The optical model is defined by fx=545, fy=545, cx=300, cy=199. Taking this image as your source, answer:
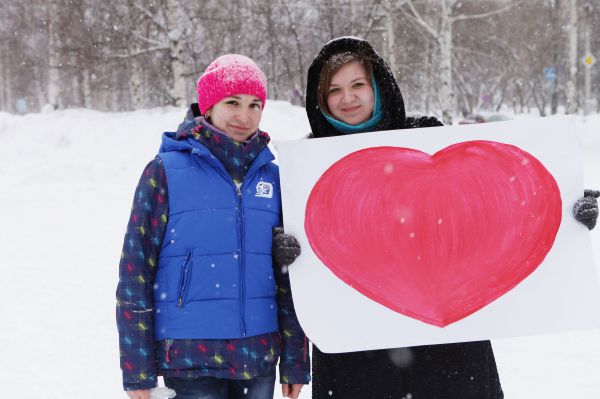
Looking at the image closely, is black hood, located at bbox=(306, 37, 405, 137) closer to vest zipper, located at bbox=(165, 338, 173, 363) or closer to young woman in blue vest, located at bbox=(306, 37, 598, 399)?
young woman in blue vest, located at bbox=(306, 37, 598, 399)

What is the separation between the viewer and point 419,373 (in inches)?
74.5

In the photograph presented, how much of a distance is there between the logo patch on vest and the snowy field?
1.60m

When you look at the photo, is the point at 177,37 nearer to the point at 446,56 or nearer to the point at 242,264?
the point at 446,56

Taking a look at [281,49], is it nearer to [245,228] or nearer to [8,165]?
[8,165]

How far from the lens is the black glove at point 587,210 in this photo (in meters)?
1.76

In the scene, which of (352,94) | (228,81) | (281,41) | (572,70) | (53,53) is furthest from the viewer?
(281,41)

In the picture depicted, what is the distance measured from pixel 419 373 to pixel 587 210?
777mm

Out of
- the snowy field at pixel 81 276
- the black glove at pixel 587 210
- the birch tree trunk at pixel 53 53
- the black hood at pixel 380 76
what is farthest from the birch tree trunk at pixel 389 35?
the black glove at pixel 587 210

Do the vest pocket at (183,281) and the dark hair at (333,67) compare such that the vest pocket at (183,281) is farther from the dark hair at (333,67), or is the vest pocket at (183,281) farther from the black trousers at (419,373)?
the dark hair at (333,67)

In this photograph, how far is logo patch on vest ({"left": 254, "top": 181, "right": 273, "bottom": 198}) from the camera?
5.91 feet

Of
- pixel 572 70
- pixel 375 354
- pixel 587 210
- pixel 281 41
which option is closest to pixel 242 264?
pixel 375 354

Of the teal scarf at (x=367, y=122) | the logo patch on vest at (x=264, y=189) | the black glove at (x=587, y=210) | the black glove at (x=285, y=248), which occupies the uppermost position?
the teal scarf at (x=367, y=122)

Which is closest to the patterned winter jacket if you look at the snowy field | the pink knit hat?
the pink knit hat

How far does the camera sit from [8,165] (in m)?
11.6
